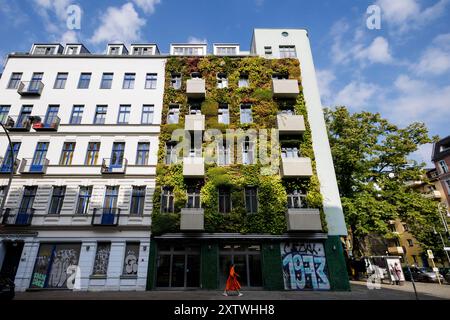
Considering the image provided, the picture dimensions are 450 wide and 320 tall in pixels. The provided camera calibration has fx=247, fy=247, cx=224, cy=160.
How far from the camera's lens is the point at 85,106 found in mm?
21969

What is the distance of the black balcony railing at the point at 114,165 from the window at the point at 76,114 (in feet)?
16.5

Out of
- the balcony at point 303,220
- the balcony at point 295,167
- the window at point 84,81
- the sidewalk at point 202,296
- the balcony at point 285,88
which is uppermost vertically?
the window at point 84,81

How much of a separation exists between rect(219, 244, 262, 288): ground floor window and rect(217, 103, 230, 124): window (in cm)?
1059

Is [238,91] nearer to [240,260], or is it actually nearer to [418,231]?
[240,260]

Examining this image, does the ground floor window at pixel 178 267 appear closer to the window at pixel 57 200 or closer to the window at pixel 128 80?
the window at pixel 57 200

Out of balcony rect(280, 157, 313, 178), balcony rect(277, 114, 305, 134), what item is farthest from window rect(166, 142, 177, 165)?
balcony rect(277, 114, 305, 134)

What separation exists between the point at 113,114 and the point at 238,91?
37.3 ft

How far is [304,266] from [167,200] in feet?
36.7

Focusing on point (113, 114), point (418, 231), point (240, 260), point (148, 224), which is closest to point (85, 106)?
point (113, 114)

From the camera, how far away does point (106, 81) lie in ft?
76.5

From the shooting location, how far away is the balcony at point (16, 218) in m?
17.9

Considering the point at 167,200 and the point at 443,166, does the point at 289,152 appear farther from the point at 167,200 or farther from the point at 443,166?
the point at 443,166

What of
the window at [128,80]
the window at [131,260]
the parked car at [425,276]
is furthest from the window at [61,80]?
the parked car at [425,276]

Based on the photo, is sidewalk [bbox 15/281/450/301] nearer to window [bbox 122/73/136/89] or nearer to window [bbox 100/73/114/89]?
window [bbox 100/73/114/89]
